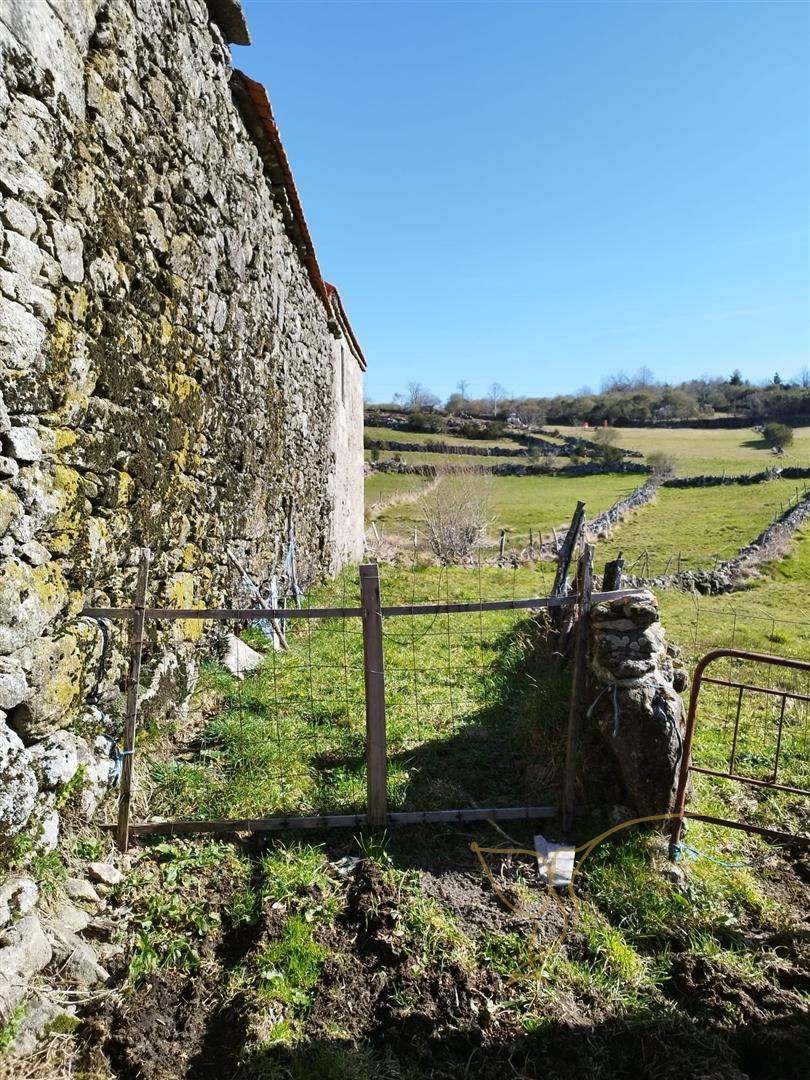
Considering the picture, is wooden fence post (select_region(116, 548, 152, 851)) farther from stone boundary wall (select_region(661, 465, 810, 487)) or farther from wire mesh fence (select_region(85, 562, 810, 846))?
stone boundary wall (select_region(661, 465, 810, 487))

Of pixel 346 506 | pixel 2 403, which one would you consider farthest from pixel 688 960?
pixel 346 506

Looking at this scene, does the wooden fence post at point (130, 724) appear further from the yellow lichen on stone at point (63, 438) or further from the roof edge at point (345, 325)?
the roof edge at point (345, 325)

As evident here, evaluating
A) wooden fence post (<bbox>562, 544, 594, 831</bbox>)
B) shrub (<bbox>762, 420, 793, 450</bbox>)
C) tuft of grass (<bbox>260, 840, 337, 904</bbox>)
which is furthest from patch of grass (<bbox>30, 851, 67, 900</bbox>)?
shrub (<bbox>762, 420, 793, 450</bbox>)

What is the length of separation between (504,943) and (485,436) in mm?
55694

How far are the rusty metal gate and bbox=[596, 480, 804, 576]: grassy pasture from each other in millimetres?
12795

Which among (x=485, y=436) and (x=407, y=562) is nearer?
(x=407, y=562)

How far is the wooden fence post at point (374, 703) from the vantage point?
402 cm

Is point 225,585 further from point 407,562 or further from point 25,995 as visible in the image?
point 407,562

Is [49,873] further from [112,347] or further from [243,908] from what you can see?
[112,347]

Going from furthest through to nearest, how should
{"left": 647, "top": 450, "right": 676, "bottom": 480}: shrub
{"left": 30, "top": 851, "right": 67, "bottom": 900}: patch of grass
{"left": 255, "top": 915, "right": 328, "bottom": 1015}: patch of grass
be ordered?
{"left": 647, "top": 450, "right": 676, "bottom": 480}: shrub < {"left": 30, "top": 851, "right": 67, "bottom": 900}: patch of grass < {"left": 255, "top": 915, "right": 328, "bottom": 1015}: patch of grass

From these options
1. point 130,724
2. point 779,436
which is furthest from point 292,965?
point 779,436

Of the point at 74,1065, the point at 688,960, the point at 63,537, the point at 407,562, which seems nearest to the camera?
the point at 74,1065

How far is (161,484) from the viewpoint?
4801mm

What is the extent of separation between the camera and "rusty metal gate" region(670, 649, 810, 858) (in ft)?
12.9
